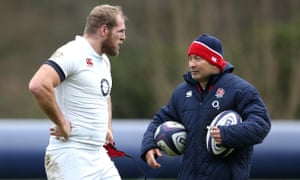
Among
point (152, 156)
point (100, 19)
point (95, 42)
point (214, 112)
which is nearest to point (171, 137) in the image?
point (152, 156)

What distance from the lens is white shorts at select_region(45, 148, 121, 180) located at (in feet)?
24.6

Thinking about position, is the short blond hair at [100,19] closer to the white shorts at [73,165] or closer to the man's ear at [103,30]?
the man's ear at [103,30]

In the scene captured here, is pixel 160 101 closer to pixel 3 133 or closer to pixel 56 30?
pixel 56 30

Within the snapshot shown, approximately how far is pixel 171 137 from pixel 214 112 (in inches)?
14.9

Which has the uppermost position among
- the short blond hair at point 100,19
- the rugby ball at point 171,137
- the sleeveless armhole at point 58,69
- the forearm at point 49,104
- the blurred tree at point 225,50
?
the short blond hair at point 100,19

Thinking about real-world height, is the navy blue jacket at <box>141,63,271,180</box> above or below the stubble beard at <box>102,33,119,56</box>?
below

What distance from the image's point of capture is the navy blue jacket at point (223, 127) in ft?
23.8

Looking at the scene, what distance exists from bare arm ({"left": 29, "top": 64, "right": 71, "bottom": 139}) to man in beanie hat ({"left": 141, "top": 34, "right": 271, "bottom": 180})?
828 millimetres

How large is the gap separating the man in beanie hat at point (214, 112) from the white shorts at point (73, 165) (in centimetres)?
41

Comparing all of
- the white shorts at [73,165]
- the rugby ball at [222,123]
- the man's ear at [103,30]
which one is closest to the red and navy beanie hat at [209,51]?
the rugby ball at [222,123]

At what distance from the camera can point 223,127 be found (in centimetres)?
726

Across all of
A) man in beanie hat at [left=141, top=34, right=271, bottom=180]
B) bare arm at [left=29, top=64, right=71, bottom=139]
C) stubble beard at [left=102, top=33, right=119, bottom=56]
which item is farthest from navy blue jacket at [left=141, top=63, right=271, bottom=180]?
bare arm at [left=29, top=64, right=71, bottom=139]

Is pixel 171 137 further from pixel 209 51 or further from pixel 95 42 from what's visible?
pixel 95 42

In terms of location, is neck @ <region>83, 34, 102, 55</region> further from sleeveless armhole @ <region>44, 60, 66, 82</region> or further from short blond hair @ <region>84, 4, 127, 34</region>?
sleeveless armhole @ <region>44, 60, 66, 82</region>
